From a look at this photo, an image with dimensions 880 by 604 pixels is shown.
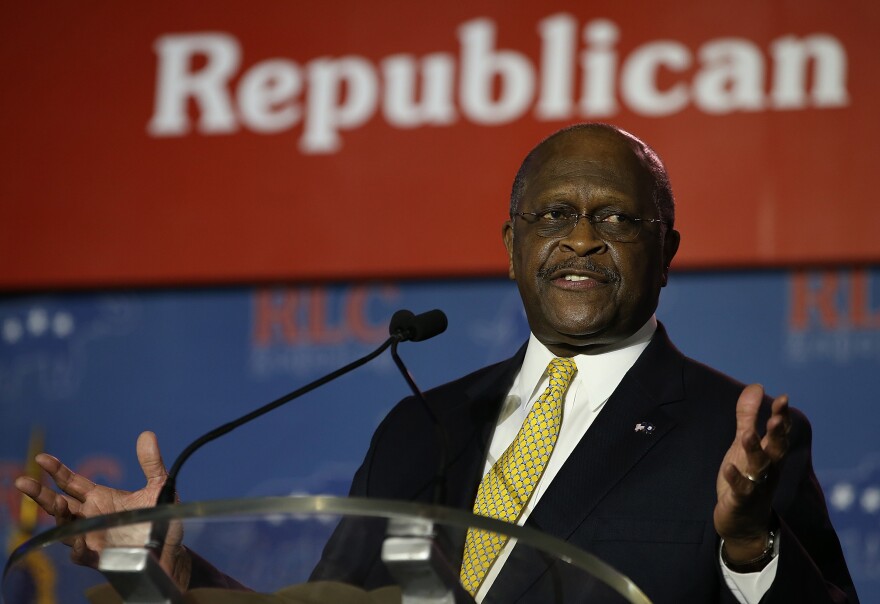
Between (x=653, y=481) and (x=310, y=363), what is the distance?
1.88 m

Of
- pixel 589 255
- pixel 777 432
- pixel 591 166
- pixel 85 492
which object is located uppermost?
pixel 591 166

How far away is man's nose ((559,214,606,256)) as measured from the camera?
78.1 inches

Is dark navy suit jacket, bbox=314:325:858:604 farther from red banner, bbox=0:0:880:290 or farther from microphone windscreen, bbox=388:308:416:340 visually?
red banner, bbox=0:0:880:290

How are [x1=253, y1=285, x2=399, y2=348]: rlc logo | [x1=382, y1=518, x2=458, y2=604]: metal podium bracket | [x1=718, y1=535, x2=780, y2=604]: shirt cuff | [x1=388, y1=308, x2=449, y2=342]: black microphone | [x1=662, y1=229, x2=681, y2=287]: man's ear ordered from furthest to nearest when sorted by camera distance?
[x1=253, y1=285, x2=399, y2=348]: rlc logo → [x1=662, y1=229, x2=681, y2=287]: man's ear → [x1=388, y1=308, x2=449, y2=342]: black microphone → [x1=718, y1=535, x2=780, y2=604]: shirt cuff → [x1=382, y1=518, x2=458, y2=604]: metal podium bracket

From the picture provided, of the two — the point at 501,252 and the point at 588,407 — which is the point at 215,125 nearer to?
the point at 501,252

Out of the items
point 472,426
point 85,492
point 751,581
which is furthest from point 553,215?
point 85,492

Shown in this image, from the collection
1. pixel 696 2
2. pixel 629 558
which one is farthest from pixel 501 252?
pixel 629 558

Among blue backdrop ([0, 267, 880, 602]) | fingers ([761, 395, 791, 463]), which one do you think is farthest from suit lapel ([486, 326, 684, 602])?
blue backdrop ([0, 267, 880, 602])

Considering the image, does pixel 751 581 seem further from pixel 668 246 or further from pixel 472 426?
pixel 668 246

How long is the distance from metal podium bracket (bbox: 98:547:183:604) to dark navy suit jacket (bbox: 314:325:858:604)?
0.32 meters

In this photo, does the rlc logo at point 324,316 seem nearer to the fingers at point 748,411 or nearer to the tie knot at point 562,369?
the tie knot at point 562,369

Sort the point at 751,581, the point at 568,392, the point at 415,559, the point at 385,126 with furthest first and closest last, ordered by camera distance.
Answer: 1. the point at 385,126
2. the point at 568,392
3. the point at 751,581
4. the point at 415,559

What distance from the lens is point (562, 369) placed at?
1984 millimetres

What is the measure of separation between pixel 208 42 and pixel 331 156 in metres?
0.49
